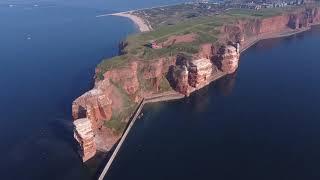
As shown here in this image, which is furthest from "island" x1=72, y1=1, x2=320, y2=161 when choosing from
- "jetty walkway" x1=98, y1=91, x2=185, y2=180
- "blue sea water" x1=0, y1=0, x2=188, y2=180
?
"blue sea water" x1=0, y1=0, x2=188, y2=180

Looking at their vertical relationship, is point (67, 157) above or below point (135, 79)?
below

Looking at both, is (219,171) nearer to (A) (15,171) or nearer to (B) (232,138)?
(B) (232,138)

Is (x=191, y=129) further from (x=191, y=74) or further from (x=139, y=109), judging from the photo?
(x=191, y=74)

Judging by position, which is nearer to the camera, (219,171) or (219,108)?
(219,171)

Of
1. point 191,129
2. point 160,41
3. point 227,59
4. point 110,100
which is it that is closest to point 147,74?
point 110,100

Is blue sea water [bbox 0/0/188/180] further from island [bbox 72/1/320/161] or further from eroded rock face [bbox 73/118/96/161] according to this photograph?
island [bbox 72/1/320/161]

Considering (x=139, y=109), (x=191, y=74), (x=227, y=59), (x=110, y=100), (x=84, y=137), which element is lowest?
(x=139, y=109)

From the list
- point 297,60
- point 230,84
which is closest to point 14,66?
point 230,84
